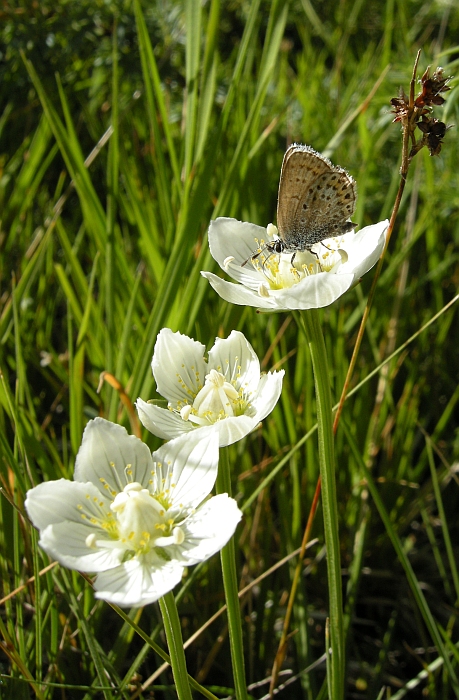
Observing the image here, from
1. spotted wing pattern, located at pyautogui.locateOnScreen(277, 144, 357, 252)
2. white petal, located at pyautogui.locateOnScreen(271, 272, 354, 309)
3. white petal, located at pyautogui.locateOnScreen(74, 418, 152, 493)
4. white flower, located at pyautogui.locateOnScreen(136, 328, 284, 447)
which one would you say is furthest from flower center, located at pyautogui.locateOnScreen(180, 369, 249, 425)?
spotted wing pattern, located at pyautogui.locateOnScreen(277, 144, 357, 252)

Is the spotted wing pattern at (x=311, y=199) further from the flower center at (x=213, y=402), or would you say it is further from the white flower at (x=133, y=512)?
the white flower at (x=133, y=512)

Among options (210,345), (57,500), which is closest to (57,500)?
(57,500)

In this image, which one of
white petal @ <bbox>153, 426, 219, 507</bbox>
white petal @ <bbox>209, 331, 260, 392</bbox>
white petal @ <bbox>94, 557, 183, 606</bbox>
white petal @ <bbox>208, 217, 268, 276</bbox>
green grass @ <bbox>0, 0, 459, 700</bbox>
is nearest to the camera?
white petal @ <bbox>94, 557, 183, 606</bbox>

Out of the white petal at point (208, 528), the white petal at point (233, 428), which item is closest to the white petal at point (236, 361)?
the white petal at point (233, 428)

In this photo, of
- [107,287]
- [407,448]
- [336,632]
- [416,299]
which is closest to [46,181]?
[107,287]

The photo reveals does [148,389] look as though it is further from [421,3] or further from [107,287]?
[421,3]

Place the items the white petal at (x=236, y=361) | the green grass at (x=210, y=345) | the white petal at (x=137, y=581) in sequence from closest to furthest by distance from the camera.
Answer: the white petal at (x=137, y=581) → the white petal at (x=236, y=361) → the green grass at (x=210, y=345)

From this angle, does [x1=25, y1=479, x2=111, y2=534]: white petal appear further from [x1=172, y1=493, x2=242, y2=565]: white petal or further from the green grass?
the green grass
